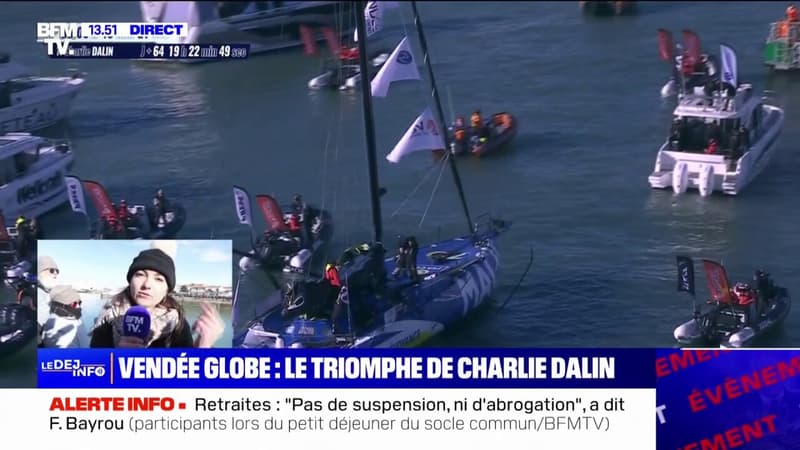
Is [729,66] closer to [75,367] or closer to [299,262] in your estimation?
[299,262]

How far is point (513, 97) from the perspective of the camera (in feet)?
155

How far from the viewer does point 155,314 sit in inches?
975

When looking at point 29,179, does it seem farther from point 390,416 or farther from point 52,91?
point 390,416

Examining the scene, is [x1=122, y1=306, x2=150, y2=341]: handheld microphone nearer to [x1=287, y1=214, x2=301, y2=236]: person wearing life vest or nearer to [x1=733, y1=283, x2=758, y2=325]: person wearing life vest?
[x1=287, y1=214, x2=301, y2=236]: person wearing life vest

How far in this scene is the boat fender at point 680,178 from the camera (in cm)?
3800

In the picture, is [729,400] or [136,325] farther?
[136,325]

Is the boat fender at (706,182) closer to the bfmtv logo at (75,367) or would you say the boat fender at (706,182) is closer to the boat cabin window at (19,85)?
the boat cabin window at (19,85)

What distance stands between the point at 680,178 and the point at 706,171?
2.12 ft

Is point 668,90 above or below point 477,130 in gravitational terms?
above

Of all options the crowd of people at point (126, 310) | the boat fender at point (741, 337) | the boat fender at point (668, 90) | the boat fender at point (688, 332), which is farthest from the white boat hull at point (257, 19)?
the crowd of people at point (126, 310)

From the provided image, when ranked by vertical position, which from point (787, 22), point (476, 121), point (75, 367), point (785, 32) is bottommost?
point (75, 367)

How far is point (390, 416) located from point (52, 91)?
8.91m

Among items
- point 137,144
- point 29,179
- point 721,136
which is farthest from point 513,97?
point 29,179

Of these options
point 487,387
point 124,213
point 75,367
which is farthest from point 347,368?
point 124,213
